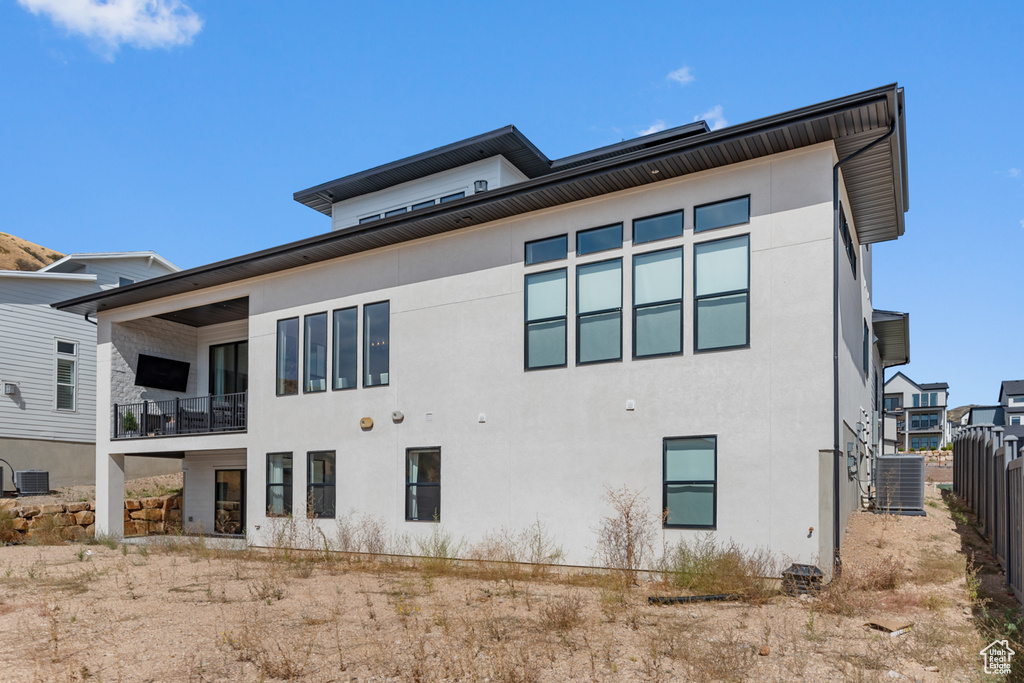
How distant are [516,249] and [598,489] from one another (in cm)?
477

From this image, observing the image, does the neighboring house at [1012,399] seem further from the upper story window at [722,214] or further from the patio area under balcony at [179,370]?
the patio area under balcony at [179,370]

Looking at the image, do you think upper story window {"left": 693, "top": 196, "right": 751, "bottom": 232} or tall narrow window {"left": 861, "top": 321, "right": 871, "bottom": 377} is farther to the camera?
tall narrow window {"left": 861, "top": 321, "right": 871, "bottom": 377}

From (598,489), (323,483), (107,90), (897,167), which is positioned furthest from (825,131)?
(107,90)

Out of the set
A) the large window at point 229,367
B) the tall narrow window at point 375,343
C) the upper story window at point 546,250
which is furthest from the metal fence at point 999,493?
the large window at point 229,367

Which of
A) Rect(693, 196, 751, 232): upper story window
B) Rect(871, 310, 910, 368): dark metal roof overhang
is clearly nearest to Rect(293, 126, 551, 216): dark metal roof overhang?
Rect(693, 196, 751, 232): upper story window

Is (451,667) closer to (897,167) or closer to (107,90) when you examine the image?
(897,167)

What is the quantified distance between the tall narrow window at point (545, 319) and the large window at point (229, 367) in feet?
39.5

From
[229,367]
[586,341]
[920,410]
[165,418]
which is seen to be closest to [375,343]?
[586,341]

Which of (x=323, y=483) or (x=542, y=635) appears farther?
(x=323, y=483)

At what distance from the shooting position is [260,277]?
1792 centimetres

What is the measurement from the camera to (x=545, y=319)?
13352mm

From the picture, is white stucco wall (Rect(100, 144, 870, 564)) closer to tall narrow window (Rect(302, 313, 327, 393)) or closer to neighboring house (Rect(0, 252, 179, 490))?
tall narrow window (Rect(302, 313, 327, 393))

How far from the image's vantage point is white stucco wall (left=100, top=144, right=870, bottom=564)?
10.8 metres

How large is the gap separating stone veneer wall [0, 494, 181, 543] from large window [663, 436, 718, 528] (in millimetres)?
16238
